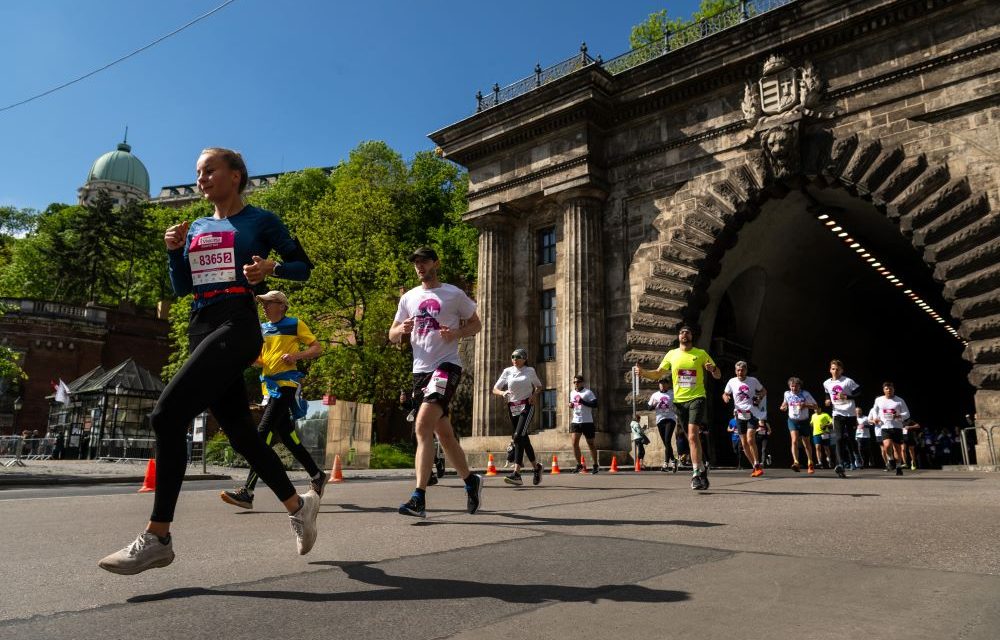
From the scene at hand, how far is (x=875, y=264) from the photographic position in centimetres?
2409

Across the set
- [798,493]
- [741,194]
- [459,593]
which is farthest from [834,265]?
[459,593]

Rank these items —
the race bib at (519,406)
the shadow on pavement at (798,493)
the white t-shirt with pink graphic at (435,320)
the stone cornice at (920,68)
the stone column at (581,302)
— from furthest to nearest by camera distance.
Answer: the stone column at (581,302)
the stone cornice at (920,68)
the race bib at (519,406)
the shadow on pavement at (798,493)
the white t-shirt with pink graphic at (435,320)

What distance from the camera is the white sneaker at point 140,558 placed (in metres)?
3.21

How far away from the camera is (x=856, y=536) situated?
4703mm

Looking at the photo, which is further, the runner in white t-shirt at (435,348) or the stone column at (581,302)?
the stone column at (581,302)

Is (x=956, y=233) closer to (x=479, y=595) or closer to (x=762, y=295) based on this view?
(x=762, y=295)

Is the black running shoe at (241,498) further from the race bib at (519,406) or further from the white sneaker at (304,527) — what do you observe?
the race bib at (519,406)

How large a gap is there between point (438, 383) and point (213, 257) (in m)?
2.40

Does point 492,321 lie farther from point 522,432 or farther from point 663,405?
point 522,432

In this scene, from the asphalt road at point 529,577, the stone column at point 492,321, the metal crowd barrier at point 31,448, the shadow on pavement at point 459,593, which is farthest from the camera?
the metal crowd barrier at point 31,448

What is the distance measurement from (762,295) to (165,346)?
43.4m

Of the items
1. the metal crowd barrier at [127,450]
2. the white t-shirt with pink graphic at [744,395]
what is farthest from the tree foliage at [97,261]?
the white t-shirt with pink graphic at [744,395]

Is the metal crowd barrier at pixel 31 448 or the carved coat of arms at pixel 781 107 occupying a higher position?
the carved coat of arms at pixel 781 107

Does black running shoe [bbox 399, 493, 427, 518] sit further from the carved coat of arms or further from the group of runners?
the carved coat of arms
